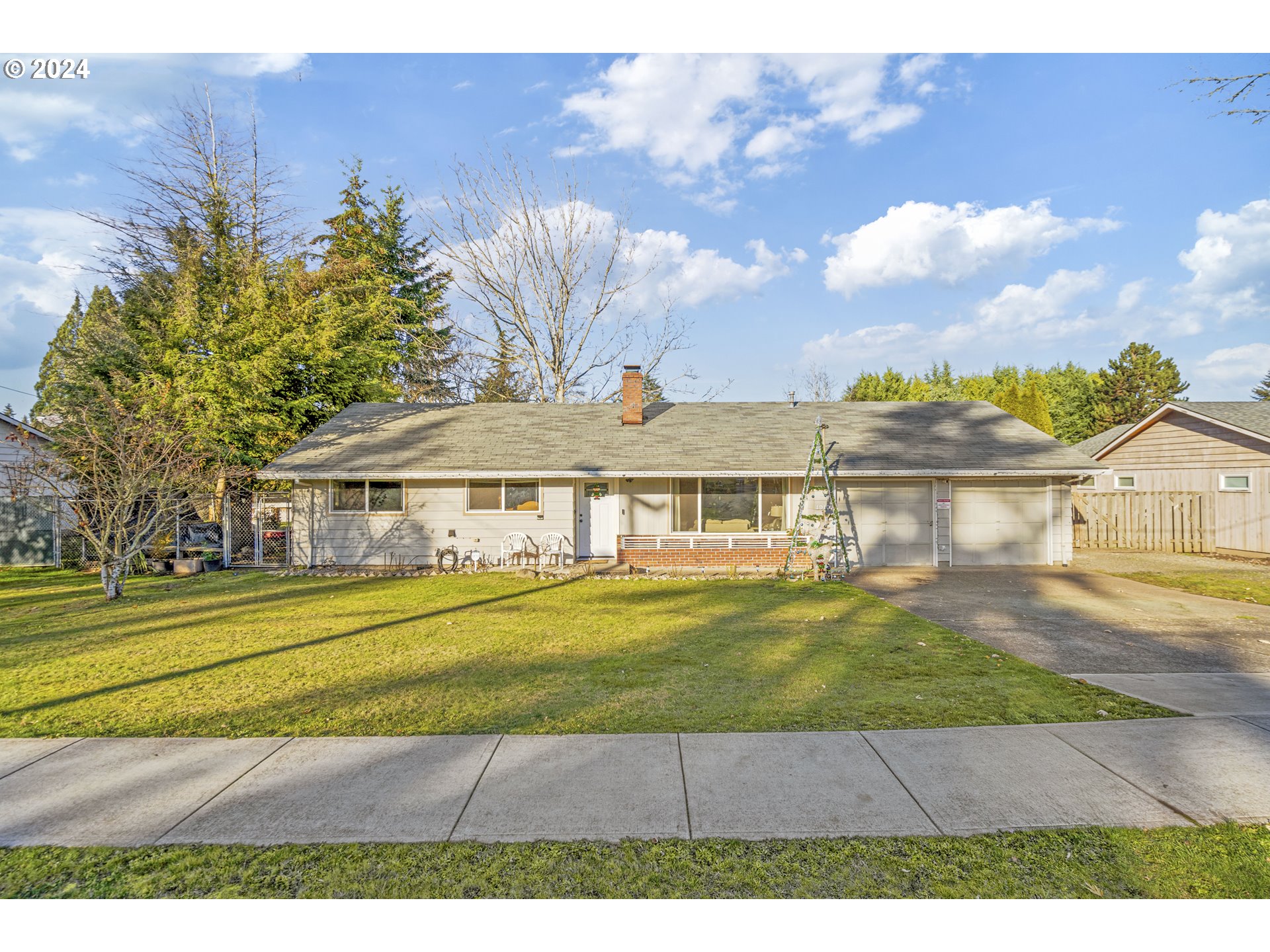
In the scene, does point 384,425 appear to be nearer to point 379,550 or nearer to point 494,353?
point 379,550

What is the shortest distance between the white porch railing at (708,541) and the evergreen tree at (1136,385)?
112ft

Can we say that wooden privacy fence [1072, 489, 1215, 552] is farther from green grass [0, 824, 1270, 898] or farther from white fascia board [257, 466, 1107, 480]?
green grass [0, 824, 1270, 898]

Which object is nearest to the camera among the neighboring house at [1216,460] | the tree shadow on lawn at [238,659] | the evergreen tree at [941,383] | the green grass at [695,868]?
the green grass at [695,868]

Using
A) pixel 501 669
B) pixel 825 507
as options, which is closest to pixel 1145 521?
pixel 825 507

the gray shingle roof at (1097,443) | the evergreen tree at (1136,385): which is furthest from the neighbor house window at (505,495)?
the evergreen tree at (1136,385)

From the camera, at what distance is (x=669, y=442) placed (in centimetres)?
1561

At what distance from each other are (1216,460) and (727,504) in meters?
14.1

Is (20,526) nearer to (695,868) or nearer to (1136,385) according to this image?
(695,868)

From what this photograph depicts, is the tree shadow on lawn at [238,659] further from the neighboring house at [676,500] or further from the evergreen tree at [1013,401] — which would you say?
the evergreen tree at [1013,401]

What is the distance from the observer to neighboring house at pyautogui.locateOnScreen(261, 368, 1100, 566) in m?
14.0

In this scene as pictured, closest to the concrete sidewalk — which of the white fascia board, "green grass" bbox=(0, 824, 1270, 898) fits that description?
"green grass" bbox=(0, 824, 1270, 898)

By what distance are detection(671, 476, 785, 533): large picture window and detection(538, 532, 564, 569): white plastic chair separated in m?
2.90

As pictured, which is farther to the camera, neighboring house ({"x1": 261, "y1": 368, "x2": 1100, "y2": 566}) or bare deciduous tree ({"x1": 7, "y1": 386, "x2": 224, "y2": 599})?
neighboring house ({"x1": 261, "y1": 368, "x2": 1100, "y2": 566})

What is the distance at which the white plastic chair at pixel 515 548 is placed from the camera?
46.6ft
